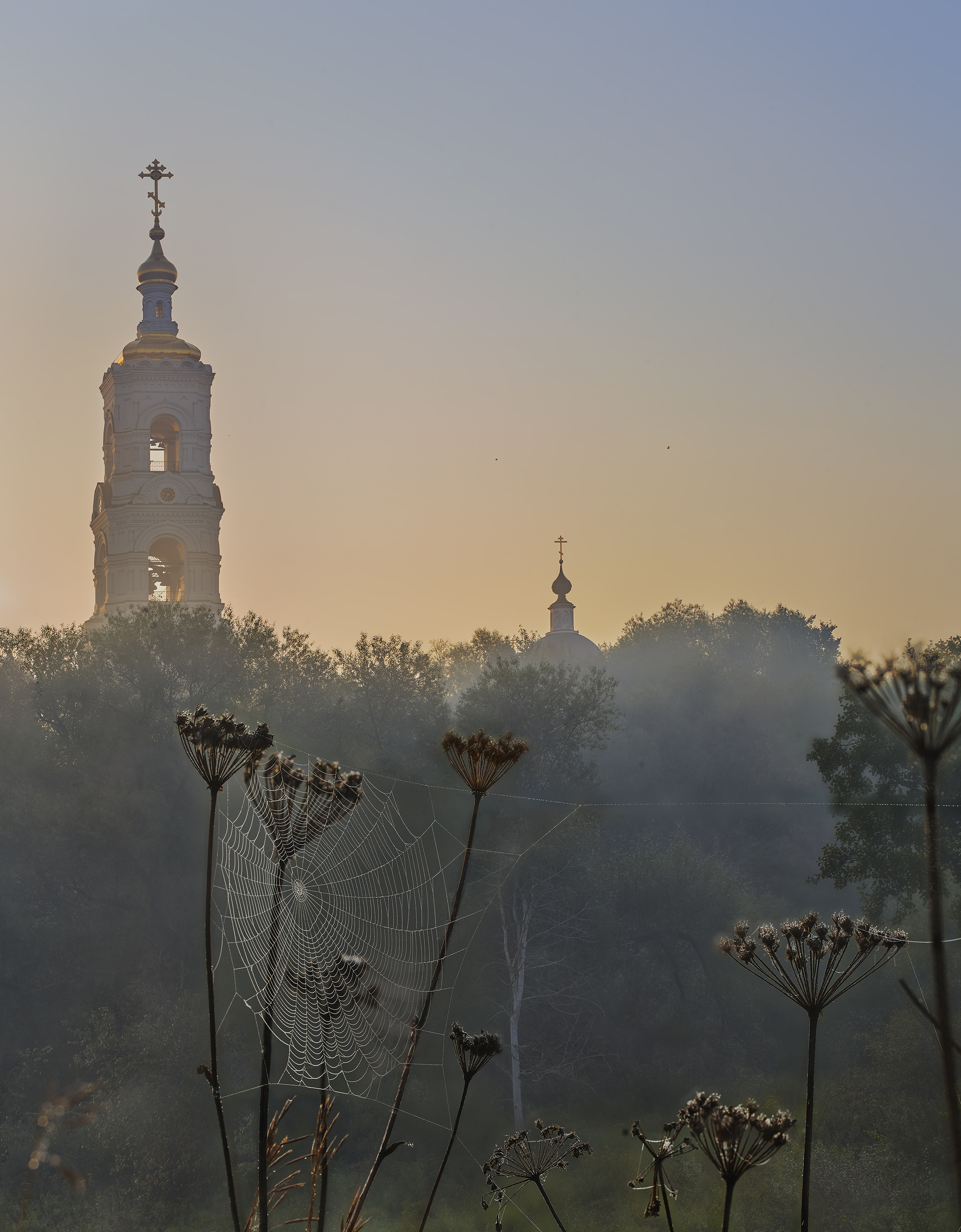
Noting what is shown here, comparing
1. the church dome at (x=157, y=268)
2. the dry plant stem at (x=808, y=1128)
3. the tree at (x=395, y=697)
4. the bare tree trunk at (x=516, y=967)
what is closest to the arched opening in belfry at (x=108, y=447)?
the church dome at (x=157, y=268)

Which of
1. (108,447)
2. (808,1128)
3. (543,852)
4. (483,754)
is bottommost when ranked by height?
(543,852)

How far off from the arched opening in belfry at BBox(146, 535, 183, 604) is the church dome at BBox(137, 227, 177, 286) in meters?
11.7

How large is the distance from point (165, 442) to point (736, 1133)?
2097 inches

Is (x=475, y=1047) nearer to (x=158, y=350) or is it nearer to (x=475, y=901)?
(x=475, y=901)

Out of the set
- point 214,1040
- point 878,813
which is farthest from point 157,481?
point 214,1040

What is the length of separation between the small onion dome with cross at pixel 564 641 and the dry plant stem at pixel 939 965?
6270 cm

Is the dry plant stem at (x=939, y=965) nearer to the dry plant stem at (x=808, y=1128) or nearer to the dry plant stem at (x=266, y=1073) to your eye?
the dry plant stem at (x=808, y=1128)

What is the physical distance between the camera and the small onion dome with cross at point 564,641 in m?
73.2

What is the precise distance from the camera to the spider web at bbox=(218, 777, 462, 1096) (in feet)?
61.3

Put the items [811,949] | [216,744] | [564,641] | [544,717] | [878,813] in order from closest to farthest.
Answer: [216,744]
[811,949]
[878,813]
[544,717]
[564,641]

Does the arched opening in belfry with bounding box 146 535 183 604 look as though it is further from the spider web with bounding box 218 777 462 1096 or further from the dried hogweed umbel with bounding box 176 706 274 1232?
the dried hogweed umbel with bounding box 176 706 274 1232

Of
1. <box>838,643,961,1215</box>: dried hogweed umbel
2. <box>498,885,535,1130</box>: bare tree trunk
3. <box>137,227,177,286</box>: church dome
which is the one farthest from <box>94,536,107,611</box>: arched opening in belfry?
<box>838,643,961,1215</box>: dried hogweed umbel

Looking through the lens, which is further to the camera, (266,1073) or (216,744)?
(216,744)

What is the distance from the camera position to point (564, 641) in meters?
78.5
